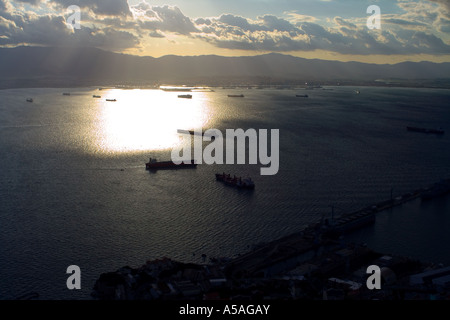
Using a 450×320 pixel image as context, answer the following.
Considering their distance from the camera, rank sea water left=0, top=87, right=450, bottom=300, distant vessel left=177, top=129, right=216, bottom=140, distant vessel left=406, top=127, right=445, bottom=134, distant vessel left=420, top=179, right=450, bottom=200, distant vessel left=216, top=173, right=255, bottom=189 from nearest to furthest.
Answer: sea water left=0, top=87, right=450, bottom=300
distant vessel left=420, top=179, right=450, bottom=200
distant vessel left=216, top=173, right=255, bottom=189
distant vessel left=177, top=129, right=216, bottom=140
distant vessel left=406, top=127, right=445, bottom=134

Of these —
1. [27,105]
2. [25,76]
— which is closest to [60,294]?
[27,105]

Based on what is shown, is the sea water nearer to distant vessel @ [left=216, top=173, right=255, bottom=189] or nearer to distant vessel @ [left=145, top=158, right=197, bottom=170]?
distant vessel @ [left=216, top=173, right=255, bottom=189]

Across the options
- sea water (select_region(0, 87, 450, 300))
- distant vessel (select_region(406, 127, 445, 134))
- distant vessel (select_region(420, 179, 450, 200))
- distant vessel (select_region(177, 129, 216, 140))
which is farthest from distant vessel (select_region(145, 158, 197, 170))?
distant vessel (select_region(406, 127, 445, 134))

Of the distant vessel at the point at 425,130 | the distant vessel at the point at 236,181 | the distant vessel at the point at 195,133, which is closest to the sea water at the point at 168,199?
the distant vessel at the point at 236,181

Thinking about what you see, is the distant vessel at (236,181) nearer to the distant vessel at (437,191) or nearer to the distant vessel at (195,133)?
the distant vessel at (437,191)

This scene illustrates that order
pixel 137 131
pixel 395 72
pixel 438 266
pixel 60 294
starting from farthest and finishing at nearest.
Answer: pixel 395 72
pixel 137 131
pixel 438 266
pixel 60 294
